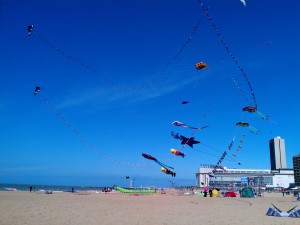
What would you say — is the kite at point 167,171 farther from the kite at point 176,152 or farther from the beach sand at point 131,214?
Answer: the beach sand at point 131,214

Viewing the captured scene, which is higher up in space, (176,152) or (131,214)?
(176,152)

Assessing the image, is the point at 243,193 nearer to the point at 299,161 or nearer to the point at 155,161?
the point at 155,161

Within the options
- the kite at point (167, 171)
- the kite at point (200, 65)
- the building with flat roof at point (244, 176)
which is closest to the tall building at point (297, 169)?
the building with flat roof at point (244, 176)

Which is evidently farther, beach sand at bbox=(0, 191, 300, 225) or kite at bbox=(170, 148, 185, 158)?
kite at bbox=(170, 148, 185, 158)

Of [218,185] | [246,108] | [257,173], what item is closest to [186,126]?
[246,108]

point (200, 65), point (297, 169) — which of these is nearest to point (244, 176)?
point (297, 169)

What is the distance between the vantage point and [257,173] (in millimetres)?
158250

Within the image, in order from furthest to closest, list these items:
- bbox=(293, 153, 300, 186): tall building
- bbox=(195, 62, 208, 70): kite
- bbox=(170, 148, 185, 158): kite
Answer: bbox=(293, 153, 300, 186): tall building, bbox=(170, 148, 185, 158): kite, bbox=(195, 62, 208, 70): kite

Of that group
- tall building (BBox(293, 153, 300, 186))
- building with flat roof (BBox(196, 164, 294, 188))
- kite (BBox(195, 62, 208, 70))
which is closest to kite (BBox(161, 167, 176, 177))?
kite (BBox(195, 62, 208, 70))

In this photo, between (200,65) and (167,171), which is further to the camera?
(167,171)

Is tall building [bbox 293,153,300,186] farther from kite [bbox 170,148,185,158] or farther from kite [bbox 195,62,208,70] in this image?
kite [bbox 195,62,208,70]

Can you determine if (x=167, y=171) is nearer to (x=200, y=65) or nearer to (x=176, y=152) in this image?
(x=176, y=152)

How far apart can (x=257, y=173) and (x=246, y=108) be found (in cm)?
14524

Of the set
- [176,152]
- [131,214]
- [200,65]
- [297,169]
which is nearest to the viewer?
[131,214]
